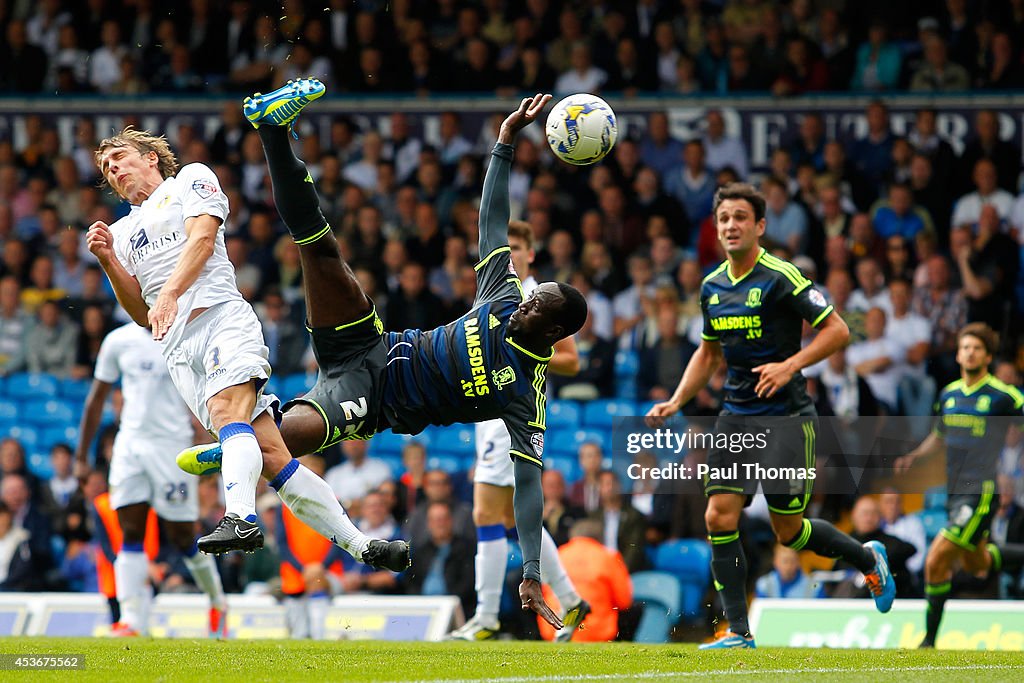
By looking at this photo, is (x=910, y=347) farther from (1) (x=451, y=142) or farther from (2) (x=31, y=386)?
(2) (x=31, y=386)

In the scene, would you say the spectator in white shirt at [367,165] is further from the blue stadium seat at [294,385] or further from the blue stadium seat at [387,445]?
the blue stadium seat at [387,445]

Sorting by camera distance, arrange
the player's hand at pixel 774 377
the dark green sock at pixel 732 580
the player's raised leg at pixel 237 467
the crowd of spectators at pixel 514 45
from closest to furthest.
Answer: 1. the player's raised leg at pixel 237 467
2. the player's hand at pixel 774 377
3. the dark green sock at pixel 732 580
4. the crowd of spectators at pixel 514 45

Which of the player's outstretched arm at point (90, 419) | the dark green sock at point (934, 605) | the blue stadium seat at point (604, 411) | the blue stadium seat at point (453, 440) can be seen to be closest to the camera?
the dark green sock at point (934, 605)

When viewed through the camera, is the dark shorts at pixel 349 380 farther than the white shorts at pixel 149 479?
No

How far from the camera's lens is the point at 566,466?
13.0m

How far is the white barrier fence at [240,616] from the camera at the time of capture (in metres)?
11.6

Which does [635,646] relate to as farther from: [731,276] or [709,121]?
[709,121]

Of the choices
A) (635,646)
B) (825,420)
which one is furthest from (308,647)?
(825,420)

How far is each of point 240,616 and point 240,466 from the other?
211 inches

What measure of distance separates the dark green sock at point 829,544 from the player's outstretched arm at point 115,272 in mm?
4155

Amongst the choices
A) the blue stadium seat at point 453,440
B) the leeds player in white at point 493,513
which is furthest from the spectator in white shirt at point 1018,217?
the leeds player in white at point 493,513

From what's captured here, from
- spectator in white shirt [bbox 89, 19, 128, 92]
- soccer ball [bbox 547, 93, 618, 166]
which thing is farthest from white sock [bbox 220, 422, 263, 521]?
spectator in white shirt [bbox 89, 19, 128, 92]

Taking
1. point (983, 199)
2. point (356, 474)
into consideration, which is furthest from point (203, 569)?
point (983, 199)

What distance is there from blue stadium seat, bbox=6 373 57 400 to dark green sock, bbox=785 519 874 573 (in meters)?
8.82
